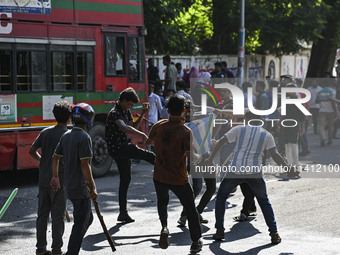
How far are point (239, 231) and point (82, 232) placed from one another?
8.72 ft

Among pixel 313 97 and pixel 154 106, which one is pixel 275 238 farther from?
pixel 313 97

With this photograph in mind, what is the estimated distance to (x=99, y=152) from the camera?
14352mm

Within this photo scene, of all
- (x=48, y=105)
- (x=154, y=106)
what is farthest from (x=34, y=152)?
(x=154, y=106)

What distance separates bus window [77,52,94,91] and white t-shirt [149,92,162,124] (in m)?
2.18

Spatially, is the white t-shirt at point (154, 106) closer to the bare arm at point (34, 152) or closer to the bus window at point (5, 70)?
the bus window at point (5, 70)

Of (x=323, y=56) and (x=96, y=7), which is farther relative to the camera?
(x=323, y=56)

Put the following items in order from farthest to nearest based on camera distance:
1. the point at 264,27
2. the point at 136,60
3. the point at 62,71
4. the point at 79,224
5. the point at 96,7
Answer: the point at 264,27, the point at 136,60, the point at 96,7, the point at 62,71, the point at 79,224

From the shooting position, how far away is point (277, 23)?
89.5 feet

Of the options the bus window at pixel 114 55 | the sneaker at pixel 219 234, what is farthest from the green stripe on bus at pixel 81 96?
the sneaker at pixel 219 234

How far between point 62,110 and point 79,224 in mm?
1159

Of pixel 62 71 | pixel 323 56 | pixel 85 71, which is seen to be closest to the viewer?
pixel 62 71

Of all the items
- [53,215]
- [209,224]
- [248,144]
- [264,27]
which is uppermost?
[264,27]

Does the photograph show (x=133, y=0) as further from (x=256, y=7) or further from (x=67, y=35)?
(x=256, y=7)

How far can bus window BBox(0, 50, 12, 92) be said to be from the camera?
41.2 feet
